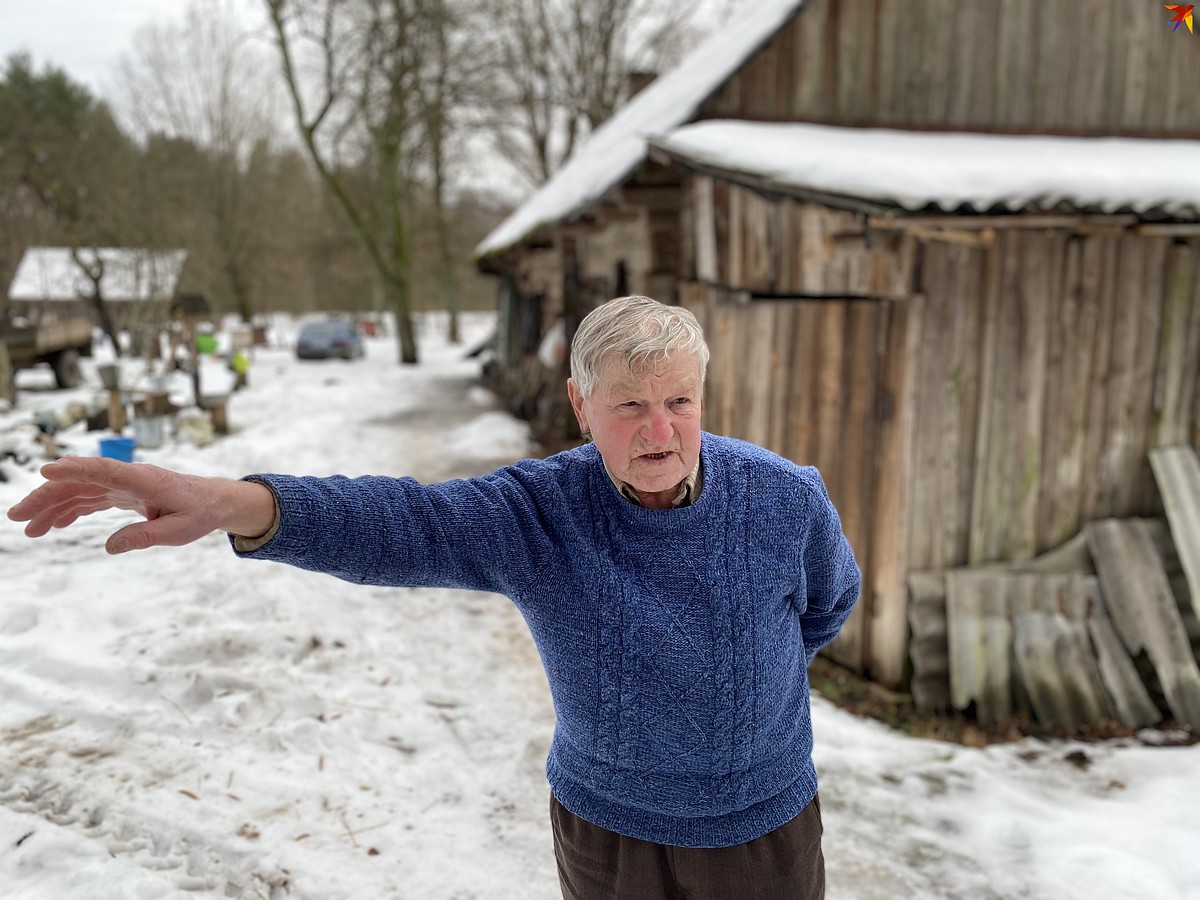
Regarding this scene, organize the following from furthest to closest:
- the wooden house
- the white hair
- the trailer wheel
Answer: the wooden house < the trailer wheel < the white hair

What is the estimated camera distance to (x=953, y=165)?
4.80m

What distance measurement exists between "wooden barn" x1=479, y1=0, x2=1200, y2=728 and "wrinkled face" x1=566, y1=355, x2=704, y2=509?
3.10 metres

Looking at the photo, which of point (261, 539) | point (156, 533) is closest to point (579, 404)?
point (261, 539)

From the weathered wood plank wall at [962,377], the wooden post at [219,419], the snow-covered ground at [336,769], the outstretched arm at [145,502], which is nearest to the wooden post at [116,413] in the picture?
the wooden post at [219,419]

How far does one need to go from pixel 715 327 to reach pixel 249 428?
759cm

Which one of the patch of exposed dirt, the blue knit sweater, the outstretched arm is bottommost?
the patch of exposed dirt

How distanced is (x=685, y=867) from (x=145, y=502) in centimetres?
112

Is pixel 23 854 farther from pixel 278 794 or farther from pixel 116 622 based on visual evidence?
pixel 116 622

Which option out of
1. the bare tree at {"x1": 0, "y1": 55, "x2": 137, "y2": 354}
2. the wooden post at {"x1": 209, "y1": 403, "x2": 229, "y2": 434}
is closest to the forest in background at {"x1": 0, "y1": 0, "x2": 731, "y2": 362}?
the bare tree at {"x1": 0, "y1": 55, "x2": 137, "y2": 354}

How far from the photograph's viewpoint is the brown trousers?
1533 mm

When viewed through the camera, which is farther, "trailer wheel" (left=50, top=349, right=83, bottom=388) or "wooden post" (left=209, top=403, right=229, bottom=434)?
"trailer wheel" (left=50, top=349, right=83, bottom=388)

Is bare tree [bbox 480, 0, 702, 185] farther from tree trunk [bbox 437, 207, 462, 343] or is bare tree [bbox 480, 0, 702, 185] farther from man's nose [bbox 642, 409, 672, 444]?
man's nose [bbox 642, 409, 672, 444]

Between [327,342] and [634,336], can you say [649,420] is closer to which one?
[634,336]

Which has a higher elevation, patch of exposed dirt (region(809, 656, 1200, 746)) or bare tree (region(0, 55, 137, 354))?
bare tree (region(0, 55, 137, 354))
